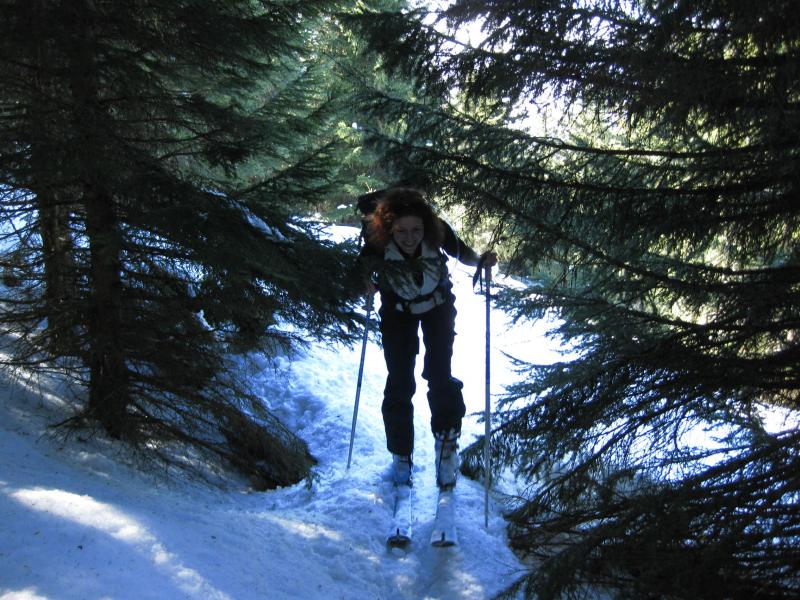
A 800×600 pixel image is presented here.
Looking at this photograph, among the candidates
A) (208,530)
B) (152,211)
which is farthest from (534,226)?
(208,530)

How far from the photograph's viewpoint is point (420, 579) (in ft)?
13.1

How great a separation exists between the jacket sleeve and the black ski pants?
36cm

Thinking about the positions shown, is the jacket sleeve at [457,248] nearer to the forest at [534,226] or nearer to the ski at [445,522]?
the forest at [534,226]

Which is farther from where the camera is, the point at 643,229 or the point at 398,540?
the point at 398,540

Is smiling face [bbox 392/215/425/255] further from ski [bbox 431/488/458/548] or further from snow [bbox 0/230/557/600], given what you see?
snow [bbox 0/230/557/600]

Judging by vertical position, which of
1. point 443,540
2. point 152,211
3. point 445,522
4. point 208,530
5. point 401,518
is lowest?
point 208,530

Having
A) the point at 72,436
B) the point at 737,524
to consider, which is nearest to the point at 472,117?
the point at 737,524

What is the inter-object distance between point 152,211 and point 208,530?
7.45 feet

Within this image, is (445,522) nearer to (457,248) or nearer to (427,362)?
(427,362)

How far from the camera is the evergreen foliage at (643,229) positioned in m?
2.54

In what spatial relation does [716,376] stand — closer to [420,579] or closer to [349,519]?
[420,579]

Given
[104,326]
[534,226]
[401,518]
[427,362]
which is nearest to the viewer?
[534,226]

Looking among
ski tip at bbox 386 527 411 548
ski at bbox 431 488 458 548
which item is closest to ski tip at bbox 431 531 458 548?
ski at bbox 431 488 458 548

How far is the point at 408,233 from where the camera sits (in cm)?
452
